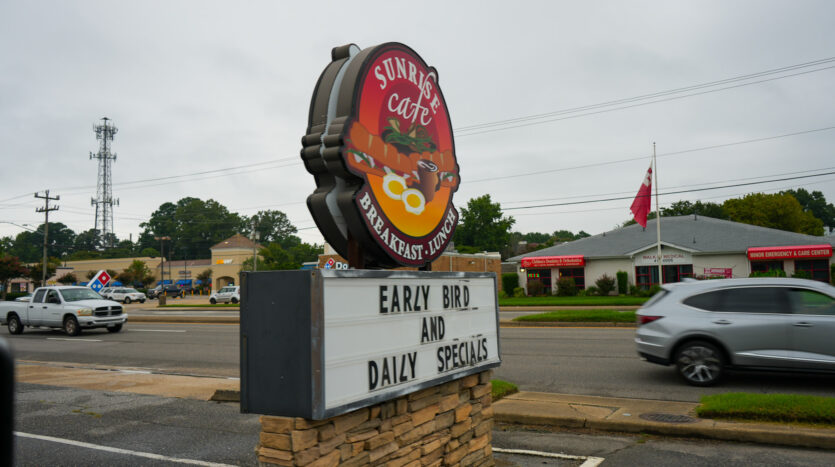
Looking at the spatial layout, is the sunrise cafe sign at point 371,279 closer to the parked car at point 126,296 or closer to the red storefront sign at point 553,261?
the red storefront sign at point 553,261

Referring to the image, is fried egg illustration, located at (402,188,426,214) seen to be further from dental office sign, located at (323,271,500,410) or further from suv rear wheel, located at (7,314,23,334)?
suv rear wheel, located at (7,314,23,334)

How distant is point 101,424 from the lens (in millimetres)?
7754

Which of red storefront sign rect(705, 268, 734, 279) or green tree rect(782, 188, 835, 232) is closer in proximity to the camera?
red storefront sign rect(705, 268, 734, 279)

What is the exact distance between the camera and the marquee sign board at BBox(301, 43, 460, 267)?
4.66 m

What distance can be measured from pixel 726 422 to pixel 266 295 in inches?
228

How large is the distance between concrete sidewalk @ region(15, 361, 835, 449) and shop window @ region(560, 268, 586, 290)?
1325 inches

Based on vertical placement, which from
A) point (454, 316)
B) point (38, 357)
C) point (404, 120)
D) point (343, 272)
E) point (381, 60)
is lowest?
point (38, 357)

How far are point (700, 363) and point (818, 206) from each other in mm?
112727

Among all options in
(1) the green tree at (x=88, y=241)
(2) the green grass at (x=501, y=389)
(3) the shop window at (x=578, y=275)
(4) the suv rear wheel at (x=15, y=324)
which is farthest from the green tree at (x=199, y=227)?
(2) the green grass at (x=501, y=389)

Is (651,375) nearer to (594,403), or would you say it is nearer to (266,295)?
(594,403)

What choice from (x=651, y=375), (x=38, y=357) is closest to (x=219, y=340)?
(x=38, y=357)

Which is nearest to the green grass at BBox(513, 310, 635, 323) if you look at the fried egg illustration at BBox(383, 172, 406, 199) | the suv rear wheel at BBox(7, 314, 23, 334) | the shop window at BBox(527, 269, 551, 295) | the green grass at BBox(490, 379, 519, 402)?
the green grass at BBox(490, 379, 519, 402)

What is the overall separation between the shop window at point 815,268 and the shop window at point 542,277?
1538cm

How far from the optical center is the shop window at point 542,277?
42.7 meters
